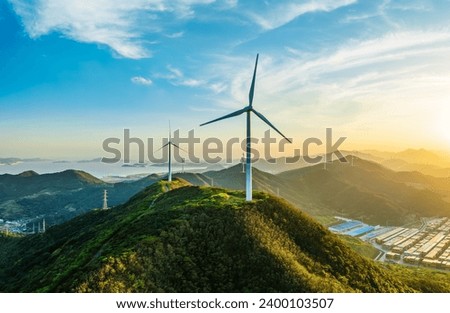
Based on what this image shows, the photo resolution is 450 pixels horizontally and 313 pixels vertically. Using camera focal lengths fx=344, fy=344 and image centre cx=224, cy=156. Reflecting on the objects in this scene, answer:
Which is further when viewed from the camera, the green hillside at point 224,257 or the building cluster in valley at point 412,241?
the building cluster in valley at point 412,241

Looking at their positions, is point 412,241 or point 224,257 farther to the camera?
point 412,241

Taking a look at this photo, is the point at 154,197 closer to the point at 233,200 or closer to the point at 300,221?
the point at 233,200

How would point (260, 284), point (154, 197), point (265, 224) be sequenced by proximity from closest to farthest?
point (260, 284) < point (265, 224) < point (154, 197)

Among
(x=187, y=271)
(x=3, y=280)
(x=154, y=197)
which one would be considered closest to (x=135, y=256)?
(x=187, y=271)

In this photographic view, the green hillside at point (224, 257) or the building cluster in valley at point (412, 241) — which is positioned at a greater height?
the green hillside at point (224, 257)

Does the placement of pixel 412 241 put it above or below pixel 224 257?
below
